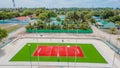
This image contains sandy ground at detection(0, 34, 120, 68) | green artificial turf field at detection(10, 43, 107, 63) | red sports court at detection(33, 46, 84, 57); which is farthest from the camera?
red sports court at detection(33, 46, 84, 57)

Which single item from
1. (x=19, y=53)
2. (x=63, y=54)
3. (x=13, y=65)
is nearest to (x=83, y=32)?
(x=63, y=54)

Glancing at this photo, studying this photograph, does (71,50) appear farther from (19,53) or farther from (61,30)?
(61,30)

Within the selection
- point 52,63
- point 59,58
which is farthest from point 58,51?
point 52,63

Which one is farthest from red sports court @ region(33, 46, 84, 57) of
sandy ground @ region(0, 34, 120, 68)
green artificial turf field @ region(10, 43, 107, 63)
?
sandy ground @ region(0, 34, 120, 68)

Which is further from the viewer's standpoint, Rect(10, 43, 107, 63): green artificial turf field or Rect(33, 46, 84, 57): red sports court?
Rect(33, 46, 84, 57): red sports court

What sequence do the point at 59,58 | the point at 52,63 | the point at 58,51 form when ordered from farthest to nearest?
1. the point at 58,51
2. the point at 59,58
3. the point at 52,63

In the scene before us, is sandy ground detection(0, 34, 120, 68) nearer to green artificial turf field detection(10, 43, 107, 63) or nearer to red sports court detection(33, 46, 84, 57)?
green artificial turf field detection(10, 43, 107, 63)

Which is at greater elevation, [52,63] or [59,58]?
[59,58]

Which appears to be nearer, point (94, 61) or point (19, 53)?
point (94, 61)

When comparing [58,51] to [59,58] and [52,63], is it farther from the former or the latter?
→ [52,63]
